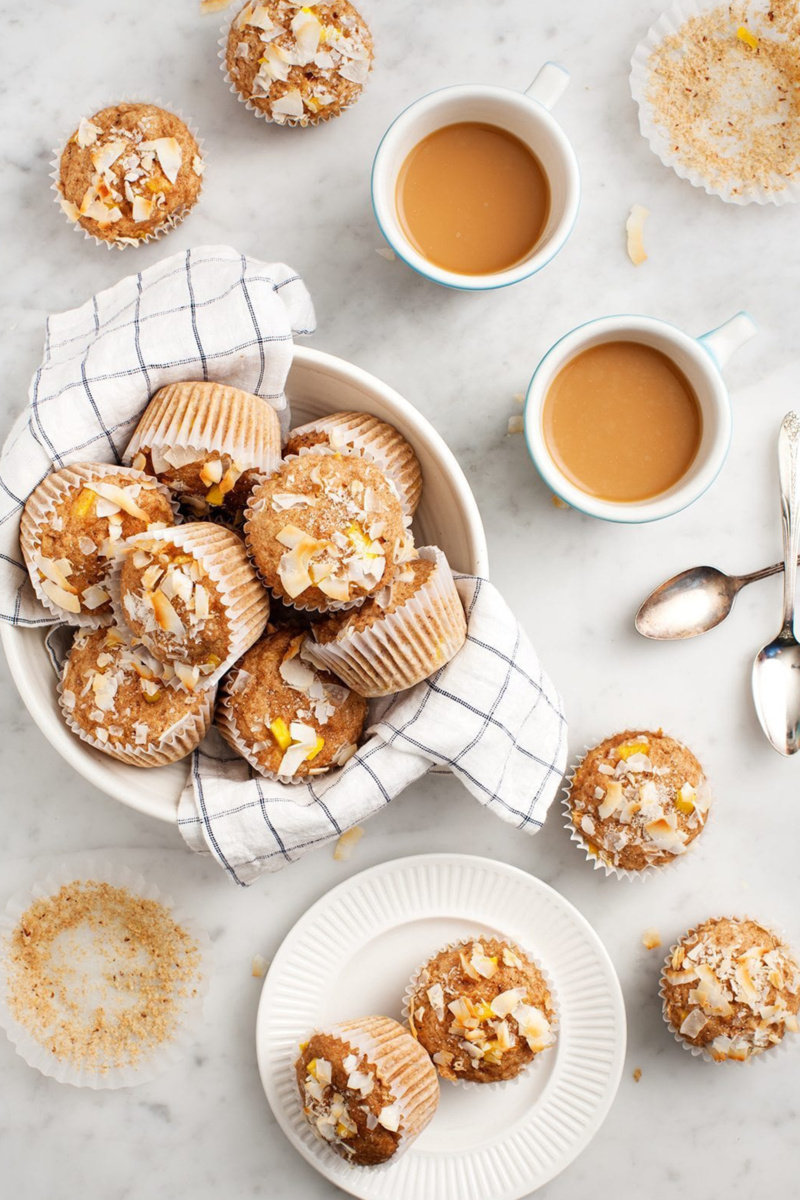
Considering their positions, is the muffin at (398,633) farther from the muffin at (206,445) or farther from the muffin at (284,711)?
the muffin at (206,445)

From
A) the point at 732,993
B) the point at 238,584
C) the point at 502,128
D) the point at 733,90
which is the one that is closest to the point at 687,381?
the point at 502,128

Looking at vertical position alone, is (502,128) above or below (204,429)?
above

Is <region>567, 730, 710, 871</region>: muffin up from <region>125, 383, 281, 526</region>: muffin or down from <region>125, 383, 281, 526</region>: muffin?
down

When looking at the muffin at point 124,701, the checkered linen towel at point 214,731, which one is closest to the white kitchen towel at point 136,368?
the checkered linen towel at point 214,731

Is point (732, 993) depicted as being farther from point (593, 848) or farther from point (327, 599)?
point (327, 599)

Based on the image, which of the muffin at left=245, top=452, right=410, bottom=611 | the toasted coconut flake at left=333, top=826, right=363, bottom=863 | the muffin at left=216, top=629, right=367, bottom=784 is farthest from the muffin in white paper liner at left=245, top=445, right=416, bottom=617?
the toasted coconut flake at left=333, top=826, right=363, bottom=863

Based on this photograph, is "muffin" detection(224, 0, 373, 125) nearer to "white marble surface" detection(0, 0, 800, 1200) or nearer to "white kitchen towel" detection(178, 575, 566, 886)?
"white marble surface" detection(0, 0, 800, 1200)
